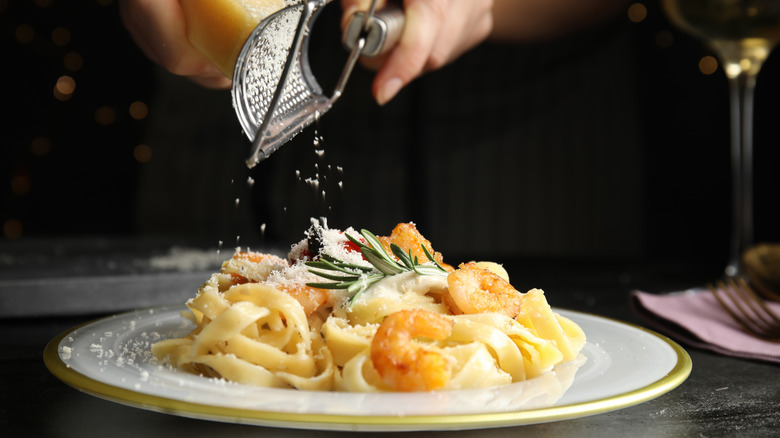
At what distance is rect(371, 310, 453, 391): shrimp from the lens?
811 mm

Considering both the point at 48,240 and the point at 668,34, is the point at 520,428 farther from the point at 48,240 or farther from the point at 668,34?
the point at 668,34

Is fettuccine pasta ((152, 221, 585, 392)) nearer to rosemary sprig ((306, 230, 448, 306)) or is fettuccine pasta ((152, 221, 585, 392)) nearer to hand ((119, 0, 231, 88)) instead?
rosemary sprig ((306, 230, 448, 306))

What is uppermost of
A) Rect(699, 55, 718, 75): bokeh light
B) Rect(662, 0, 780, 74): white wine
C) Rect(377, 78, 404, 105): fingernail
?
Rect(662, 0, 780, 74): white wine

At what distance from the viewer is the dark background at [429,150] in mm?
3176

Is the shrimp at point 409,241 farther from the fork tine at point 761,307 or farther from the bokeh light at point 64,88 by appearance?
the bokeh light at point 64,88

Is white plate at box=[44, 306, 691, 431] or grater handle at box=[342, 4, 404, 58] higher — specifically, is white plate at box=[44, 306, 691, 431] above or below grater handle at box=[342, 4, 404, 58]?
below

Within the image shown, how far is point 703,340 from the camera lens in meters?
1.30

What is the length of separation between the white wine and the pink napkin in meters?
0.64

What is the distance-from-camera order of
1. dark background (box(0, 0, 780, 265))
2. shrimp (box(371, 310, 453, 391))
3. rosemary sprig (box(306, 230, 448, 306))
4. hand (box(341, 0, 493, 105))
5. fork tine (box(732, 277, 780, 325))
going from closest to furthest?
shrimp (box(371, 310, 453, 391)) < rosemary sprig (box(306, 230, 448, 306)) < fork tine (box(732, 277, 780, 325)) < hand (box(341, 0, 493, 105)) < dark background (box(0, 0, 780, 265))

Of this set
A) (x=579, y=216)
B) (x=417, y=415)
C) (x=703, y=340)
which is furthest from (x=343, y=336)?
(x=579, y=216)

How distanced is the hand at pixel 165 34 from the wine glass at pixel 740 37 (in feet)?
3.75

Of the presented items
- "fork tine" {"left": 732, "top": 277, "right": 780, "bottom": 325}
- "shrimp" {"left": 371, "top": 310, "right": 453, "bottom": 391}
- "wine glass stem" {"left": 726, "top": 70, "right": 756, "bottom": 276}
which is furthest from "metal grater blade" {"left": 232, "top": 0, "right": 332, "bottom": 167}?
"wine glass stem" {"left": 726, "top": 70, "right": 756, "bottom": 276}

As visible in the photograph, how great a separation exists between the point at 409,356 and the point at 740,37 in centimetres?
143

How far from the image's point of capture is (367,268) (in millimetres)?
1069
